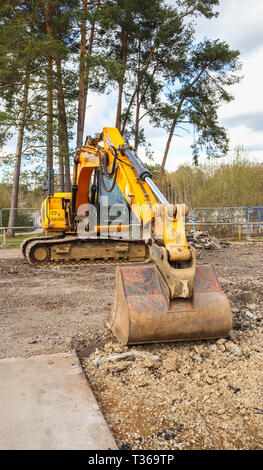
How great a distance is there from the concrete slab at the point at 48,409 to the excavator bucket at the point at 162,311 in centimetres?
67

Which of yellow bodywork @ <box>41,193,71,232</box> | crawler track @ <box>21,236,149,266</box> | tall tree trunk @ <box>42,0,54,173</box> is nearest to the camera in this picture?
crawler track @ <box>21,236,149,266</box>

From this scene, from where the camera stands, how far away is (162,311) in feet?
11.6

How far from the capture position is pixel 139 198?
17.1 feet

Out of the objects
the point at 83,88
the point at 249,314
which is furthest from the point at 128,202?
the point at 83,88

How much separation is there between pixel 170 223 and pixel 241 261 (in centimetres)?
707

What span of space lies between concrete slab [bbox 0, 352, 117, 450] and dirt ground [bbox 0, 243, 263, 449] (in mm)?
153

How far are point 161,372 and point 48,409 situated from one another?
42.8 inches

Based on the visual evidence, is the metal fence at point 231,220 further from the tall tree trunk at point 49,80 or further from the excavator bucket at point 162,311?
the excavator bucket at point 162,311

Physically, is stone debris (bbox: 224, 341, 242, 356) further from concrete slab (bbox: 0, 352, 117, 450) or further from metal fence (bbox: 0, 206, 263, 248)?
metal fence (bbox: 0, 206, 263, 248)

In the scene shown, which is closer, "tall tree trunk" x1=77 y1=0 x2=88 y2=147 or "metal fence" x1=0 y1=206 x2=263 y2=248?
"tall tree trunk" x1=77 y1=0 x2=88 y2=147

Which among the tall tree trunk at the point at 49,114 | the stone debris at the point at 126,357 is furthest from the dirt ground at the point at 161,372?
the tall tree trunk at the point at 49,114

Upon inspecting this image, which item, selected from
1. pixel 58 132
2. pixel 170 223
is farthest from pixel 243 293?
pixel 58 132

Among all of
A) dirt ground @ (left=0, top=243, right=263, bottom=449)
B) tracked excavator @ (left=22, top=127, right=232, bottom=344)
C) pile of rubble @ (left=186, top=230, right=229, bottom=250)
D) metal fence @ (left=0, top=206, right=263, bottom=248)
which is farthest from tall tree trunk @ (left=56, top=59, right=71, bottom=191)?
dirt ground @ (left=0, top=243, right=263, bottom=449)

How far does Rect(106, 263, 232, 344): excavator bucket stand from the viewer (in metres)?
3.52
